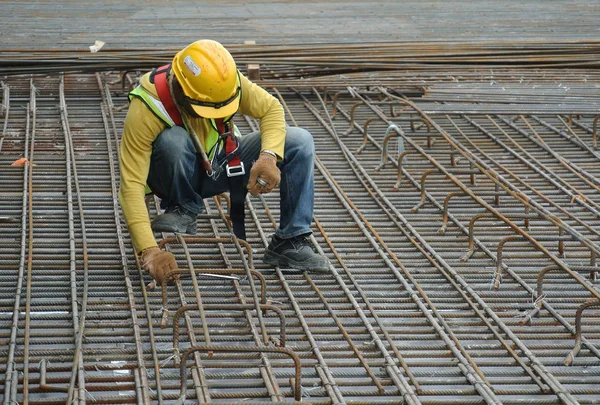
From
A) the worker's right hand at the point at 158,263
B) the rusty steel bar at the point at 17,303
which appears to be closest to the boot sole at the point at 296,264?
the worker's right hand at the point at 158,263

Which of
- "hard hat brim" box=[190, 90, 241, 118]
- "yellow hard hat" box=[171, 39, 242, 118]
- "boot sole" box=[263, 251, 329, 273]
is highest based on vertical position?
"yellow hard hat" box=[171, 39, 242, 118]

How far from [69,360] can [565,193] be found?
2888 millimetres

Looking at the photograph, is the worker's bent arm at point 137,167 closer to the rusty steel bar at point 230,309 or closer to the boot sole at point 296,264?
the rusty steel bar at point 230,309

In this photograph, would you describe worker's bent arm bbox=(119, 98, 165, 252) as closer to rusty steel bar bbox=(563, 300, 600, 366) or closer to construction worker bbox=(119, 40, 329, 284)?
construction worker bbox=(119, 40, 329, 284)

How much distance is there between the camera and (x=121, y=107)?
21.1 ft

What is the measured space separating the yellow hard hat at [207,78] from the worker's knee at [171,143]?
152mm

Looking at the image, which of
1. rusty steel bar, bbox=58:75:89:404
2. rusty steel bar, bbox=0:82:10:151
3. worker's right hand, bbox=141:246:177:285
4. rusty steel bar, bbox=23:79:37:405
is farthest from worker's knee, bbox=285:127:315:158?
rusty steel bar, bbox=0:82:10:151

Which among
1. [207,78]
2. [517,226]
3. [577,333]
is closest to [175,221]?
[207,78]

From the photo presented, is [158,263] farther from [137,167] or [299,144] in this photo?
[299,144]

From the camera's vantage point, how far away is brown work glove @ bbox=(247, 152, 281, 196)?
3.87 metres

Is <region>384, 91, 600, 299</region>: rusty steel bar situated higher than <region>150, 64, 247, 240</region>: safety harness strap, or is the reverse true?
<region>150, 64, 247, 240</region>: safety harness strap

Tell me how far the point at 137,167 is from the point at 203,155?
0.32m

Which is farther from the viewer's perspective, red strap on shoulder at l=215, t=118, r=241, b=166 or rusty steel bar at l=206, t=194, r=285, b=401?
red strap on shoulder at l=215, t=118, r=241, b=166

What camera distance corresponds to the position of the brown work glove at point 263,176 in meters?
3.87
